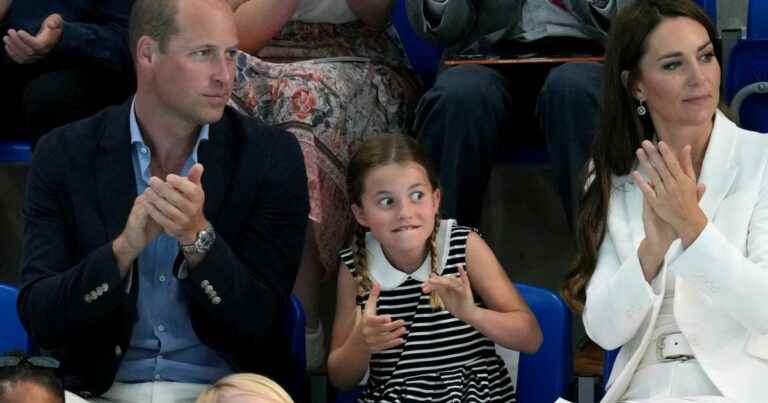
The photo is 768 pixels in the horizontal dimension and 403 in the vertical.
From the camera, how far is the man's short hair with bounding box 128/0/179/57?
3.18 m

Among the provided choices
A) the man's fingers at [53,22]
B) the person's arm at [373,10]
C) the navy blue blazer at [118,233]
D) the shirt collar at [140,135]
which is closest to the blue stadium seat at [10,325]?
the navy blue blazer at [118,233]

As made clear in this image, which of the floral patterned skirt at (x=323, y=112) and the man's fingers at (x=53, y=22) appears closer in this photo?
the floral patterned skirt at (x=323, y=112)

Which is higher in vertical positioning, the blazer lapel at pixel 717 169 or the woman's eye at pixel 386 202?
the blazer lapel at pixel 717 169

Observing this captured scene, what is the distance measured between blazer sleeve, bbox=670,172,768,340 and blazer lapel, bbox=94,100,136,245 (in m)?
1.11

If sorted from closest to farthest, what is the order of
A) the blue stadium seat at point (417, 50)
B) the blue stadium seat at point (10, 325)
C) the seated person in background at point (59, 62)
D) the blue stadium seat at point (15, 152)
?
the blue stadium seat at point (10, 325)
the seated person in background at point (59, 62)
the blue stadium seat at point (15, 152)
the blue stadium seat at point (417, 50)

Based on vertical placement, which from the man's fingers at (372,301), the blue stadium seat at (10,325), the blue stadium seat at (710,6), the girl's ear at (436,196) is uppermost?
the blue stadium seat at (710,6)

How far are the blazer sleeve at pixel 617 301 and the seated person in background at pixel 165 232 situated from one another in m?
0.64

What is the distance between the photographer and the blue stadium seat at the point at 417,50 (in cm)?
414

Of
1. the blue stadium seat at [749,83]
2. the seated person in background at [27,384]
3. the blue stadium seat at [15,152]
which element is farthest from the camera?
the blue stadium seat at [15,152]

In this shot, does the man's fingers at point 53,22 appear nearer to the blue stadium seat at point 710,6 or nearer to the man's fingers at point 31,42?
the man's fingers at point 31,42

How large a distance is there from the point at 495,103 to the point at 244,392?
3.71 feet

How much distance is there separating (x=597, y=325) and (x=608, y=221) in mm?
237

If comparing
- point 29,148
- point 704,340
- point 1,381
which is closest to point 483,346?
point 704,340

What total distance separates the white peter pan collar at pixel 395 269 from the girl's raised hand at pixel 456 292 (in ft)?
0.40
